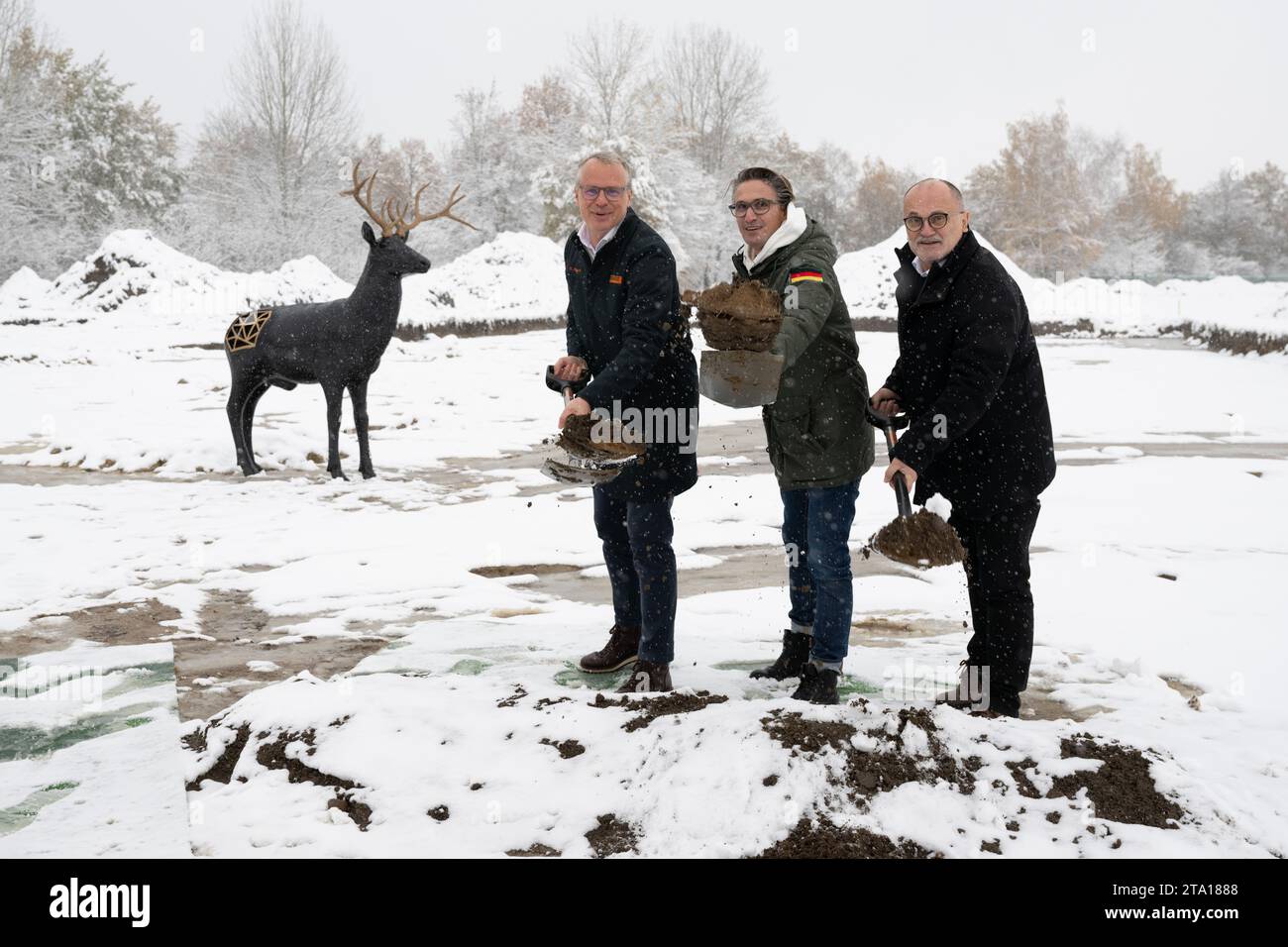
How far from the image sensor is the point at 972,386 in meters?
3.54

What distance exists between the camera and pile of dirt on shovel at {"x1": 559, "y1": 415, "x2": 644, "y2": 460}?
12.4 ft

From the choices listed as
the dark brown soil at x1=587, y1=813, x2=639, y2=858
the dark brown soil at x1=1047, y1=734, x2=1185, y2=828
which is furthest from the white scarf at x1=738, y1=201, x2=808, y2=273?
the dark brown soil at x1=587, y1=813, x2=639, y2=858

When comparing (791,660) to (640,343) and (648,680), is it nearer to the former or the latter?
(648,680)

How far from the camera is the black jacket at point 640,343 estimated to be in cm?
386

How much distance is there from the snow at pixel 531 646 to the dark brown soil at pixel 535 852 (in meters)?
0.09

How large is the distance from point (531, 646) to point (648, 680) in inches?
37.2

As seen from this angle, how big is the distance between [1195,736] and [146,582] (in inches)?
215

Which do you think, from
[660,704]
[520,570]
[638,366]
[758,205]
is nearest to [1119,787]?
[660,704]

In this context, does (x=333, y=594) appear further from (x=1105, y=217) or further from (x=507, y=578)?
(x=1105, y=217)

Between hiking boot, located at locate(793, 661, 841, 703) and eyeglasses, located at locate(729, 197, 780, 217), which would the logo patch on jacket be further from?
hiking boot, located at locate(793, 661, 841, 703)

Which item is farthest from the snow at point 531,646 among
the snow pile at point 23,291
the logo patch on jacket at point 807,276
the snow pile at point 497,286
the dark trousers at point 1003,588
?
the snow pile at point 23,291

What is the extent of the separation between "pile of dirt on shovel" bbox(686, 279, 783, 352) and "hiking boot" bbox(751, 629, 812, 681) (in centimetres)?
139

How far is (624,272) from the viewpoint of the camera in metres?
3.97
